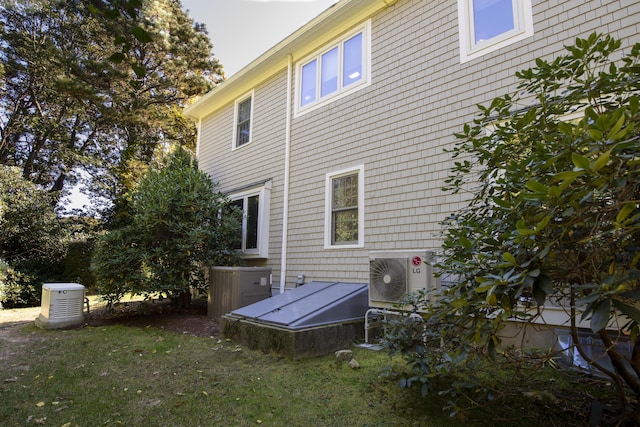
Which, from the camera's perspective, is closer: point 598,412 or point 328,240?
point 598,412

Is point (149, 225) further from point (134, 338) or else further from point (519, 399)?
point (519, 399)

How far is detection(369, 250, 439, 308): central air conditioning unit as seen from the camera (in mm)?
4148

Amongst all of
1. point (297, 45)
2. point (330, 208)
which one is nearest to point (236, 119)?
point (297, 45)

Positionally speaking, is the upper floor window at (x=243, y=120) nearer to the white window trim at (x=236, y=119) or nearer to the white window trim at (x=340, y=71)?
the white window trim at (x=236, y=119)

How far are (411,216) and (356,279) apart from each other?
58.0 inches

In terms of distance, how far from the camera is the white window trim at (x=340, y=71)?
254 inches

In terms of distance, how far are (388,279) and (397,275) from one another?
0.45ft

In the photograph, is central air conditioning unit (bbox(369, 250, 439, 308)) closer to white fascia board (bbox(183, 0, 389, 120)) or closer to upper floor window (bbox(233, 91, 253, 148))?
white fascia board (bbox(183, 0, 389, 120))

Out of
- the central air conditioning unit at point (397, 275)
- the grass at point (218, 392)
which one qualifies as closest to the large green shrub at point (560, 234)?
the grass at point (218, 392)

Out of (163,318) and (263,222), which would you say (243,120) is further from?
(163,318)

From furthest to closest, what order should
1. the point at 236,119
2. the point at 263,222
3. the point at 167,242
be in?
the point at 236,119, the point at 263,222, the point at 167,242

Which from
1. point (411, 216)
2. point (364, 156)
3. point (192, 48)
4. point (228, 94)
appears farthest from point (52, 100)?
point (411, 216)

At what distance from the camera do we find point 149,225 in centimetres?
674

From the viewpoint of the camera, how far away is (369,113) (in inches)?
248
